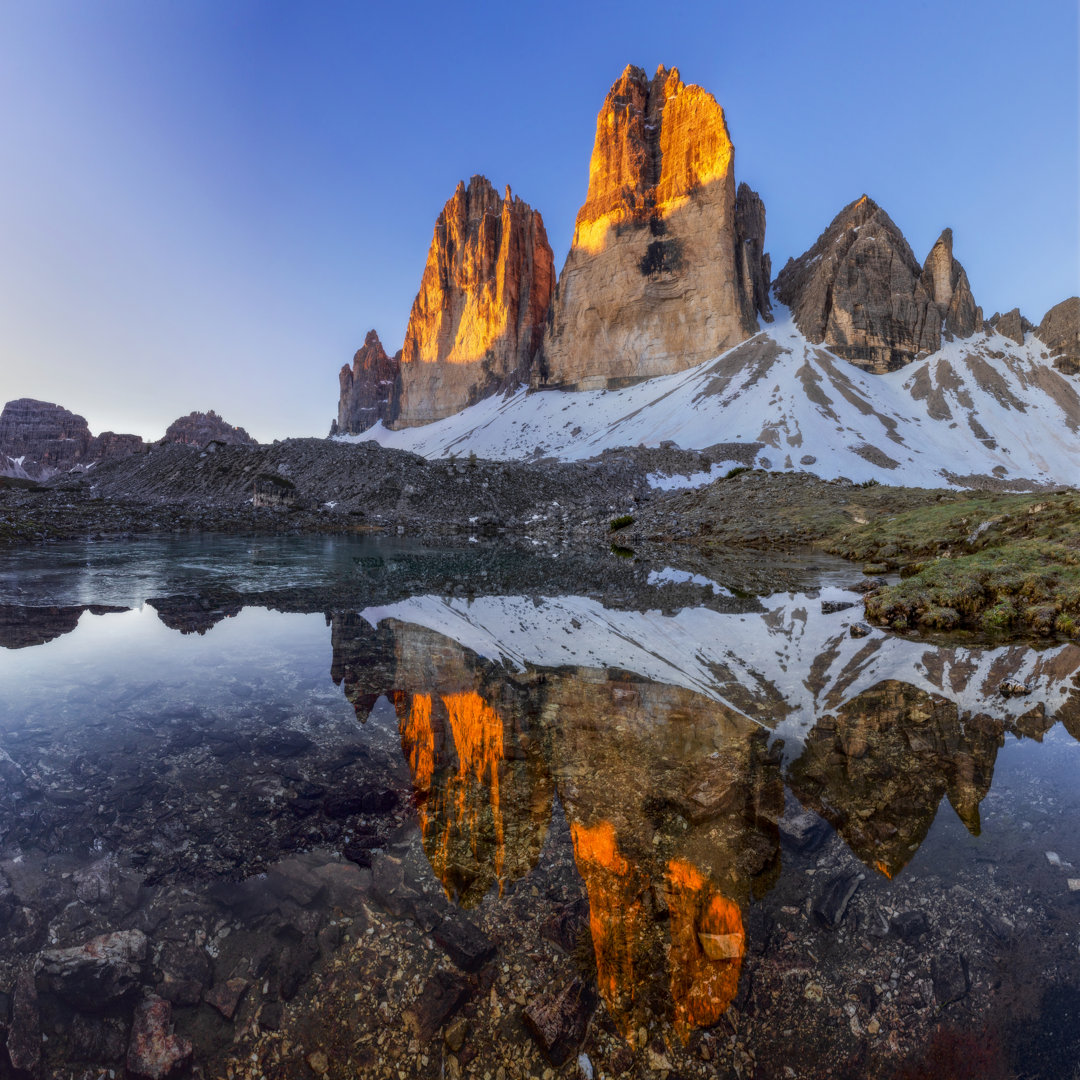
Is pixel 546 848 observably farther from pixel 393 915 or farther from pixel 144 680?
pixel 144 680

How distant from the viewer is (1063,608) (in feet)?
28.8

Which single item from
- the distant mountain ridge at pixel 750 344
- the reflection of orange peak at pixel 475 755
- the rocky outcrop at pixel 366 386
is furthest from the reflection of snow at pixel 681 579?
the rocky outcrop at pixel 366 386

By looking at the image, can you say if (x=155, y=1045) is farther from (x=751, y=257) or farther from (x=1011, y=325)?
(x=1011, y=325)

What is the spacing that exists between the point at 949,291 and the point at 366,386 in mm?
120365

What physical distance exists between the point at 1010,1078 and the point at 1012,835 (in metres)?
1.71

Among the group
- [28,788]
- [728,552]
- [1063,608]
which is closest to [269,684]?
[28,788]

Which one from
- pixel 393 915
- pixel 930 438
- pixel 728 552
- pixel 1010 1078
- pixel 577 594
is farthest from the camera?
pixel 930 438

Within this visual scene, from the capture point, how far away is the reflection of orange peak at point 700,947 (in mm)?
2152

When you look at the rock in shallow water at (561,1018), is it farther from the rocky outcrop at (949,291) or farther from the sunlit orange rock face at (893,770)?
the rocky outcrop at (949,291)

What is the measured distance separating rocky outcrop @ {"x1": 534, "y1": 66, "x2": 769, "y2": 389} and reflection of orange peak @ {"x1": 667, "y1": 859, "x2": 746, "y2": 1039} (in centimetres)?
8110

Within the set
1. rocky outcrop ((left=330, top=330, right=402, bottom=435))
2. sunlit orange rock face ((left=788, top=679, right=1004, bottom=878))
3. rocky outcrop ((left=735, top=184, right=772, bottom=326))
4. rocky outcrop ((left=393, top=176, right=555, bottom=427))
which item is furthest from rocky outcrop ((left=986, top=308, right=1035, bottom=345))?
rocky outcrop ((left=330, top=330, right=402, bottom=435))

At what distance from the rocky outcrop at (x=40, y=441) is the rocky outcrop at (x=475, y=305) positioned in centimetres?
10386

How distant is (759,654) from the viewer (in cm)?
711

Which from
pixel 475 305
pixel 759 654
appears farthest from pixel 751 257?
pixel 759 654
